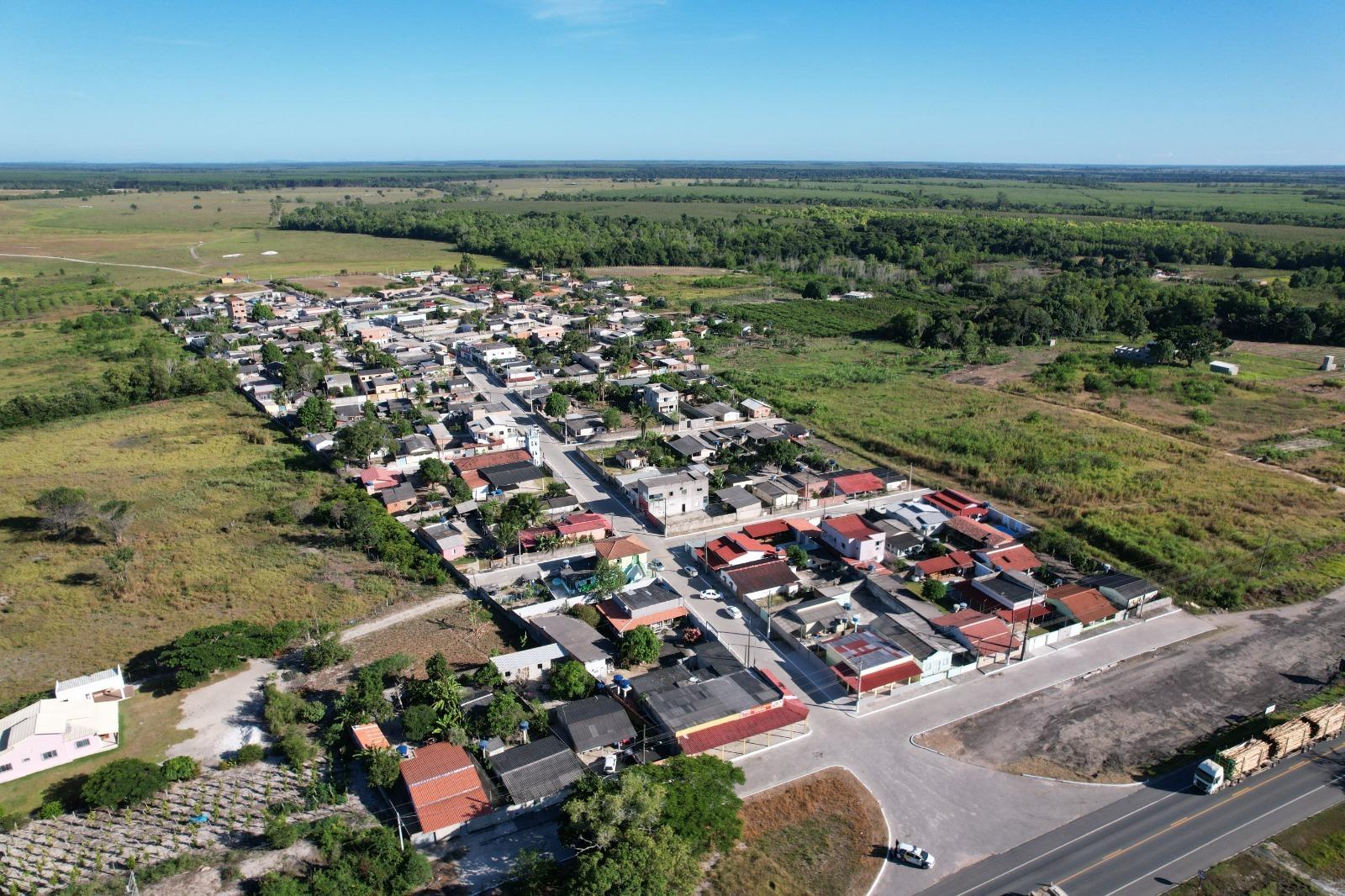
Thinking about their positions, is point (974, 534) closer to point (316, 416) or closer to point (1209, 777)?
point (1209, 777)

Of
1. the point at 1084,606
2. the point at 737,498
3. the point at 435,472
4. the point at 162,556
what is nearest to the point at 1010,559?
the point at 1084,606

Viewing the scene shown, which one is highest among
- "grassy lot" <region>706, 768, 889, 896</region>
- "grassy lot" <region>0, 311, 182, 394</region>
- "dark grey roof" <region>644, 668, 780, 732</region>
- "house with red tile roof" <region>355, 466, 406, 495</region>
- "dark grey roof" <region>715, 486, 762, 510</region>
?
"grassy lot" <region>0, 311, 182, 394</region>

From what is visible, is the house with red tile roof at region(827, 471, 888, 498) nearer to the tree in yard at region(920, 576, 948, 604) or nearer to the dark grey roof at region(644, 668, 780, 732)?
the tree in yard at region(920, 576, 948, 604)

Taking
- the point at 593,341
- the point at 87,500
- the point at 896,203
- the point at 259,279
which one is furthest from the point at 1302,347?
the point at 896,203

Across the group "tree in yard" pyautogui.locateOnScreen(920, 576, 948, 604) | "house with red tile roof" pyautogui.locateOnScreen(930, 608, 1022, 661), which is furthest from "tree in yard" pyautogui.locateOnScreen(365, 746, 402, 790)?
"tree in yard" pyautogui.locateOnScreen(920, 576, 948, 604)

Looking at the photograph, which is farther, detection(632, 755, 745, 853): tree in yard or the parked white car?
the parked white car

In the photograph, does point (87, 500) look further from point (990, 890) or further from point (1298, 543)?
point (1298, 543)
